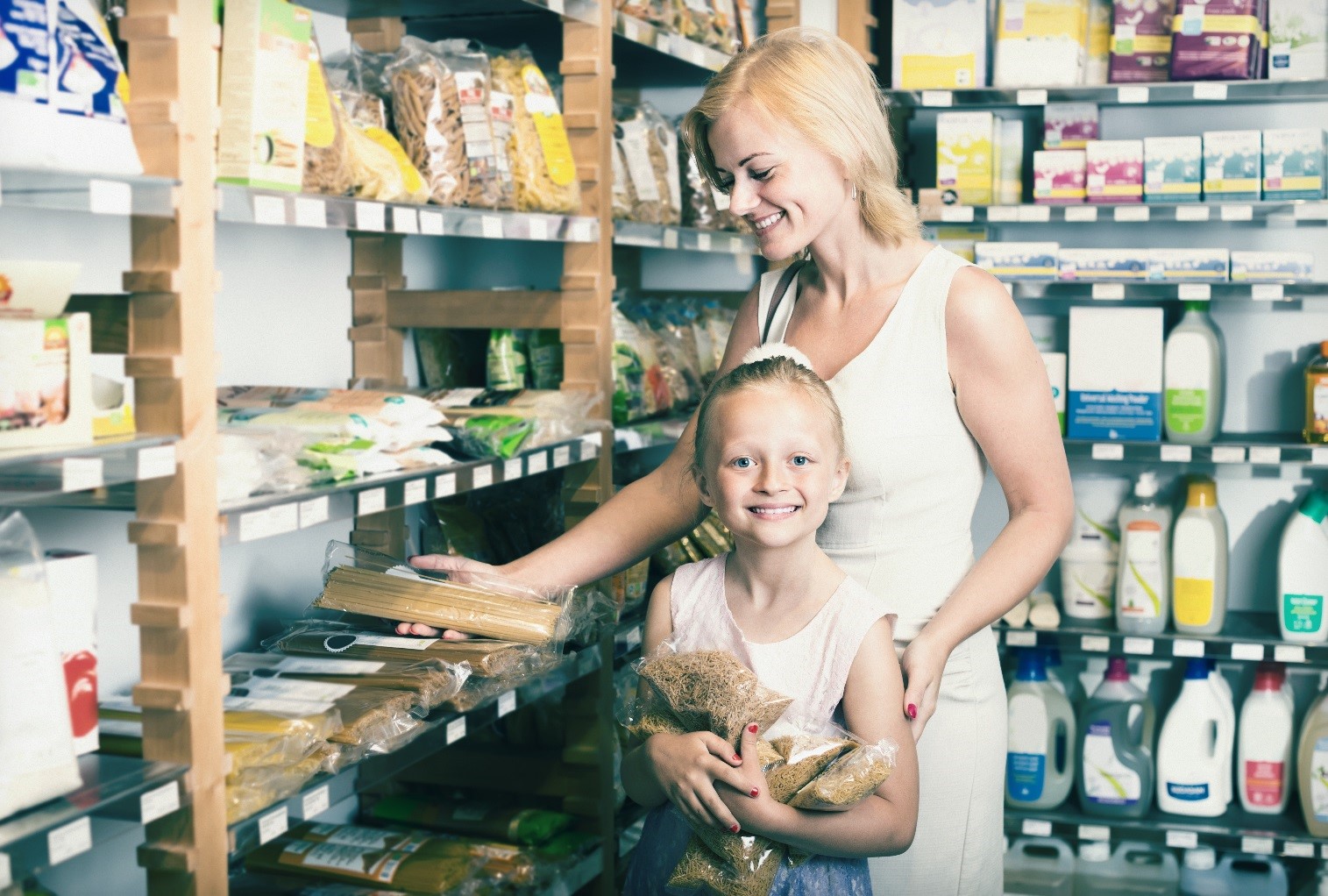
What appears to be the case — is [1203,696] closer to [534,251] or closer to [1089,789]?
[1089,789]

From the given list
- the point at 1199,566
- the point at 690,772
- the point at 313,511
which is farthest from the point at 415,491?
the point at 1199,566

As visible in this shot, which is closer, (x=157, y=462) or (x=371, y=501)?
(x=157, y=462)

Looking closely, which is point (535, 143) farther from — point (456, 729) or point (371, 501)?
point (456, 729)

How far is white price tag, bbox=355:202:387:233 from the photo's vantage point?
82.0 inches

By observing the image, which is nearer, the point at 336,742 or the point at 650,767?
the point at 650,767

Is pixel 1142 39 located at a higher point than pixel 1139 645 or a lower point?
higher

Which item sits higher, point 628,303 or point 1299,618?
point 628,303

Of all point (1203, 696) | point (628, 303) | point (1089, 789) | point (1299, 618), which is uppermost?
point (628, 303)

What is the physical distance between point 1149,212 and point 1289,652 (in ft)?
4.07

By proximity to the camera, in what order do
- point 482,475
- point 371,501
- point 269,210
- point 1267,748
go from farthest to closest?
point 1267,748
point 482,475
point 371,501
point 269,210

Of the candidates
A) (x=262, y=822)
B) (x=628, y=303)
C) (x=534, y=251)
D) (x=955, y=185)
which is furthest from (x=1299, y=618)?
(x=262, y=822)

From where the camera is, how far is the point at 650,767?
1533 millimetres

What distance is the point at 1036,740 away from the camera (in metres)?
3.76

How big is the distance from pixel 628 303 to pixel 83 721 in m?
1.92
